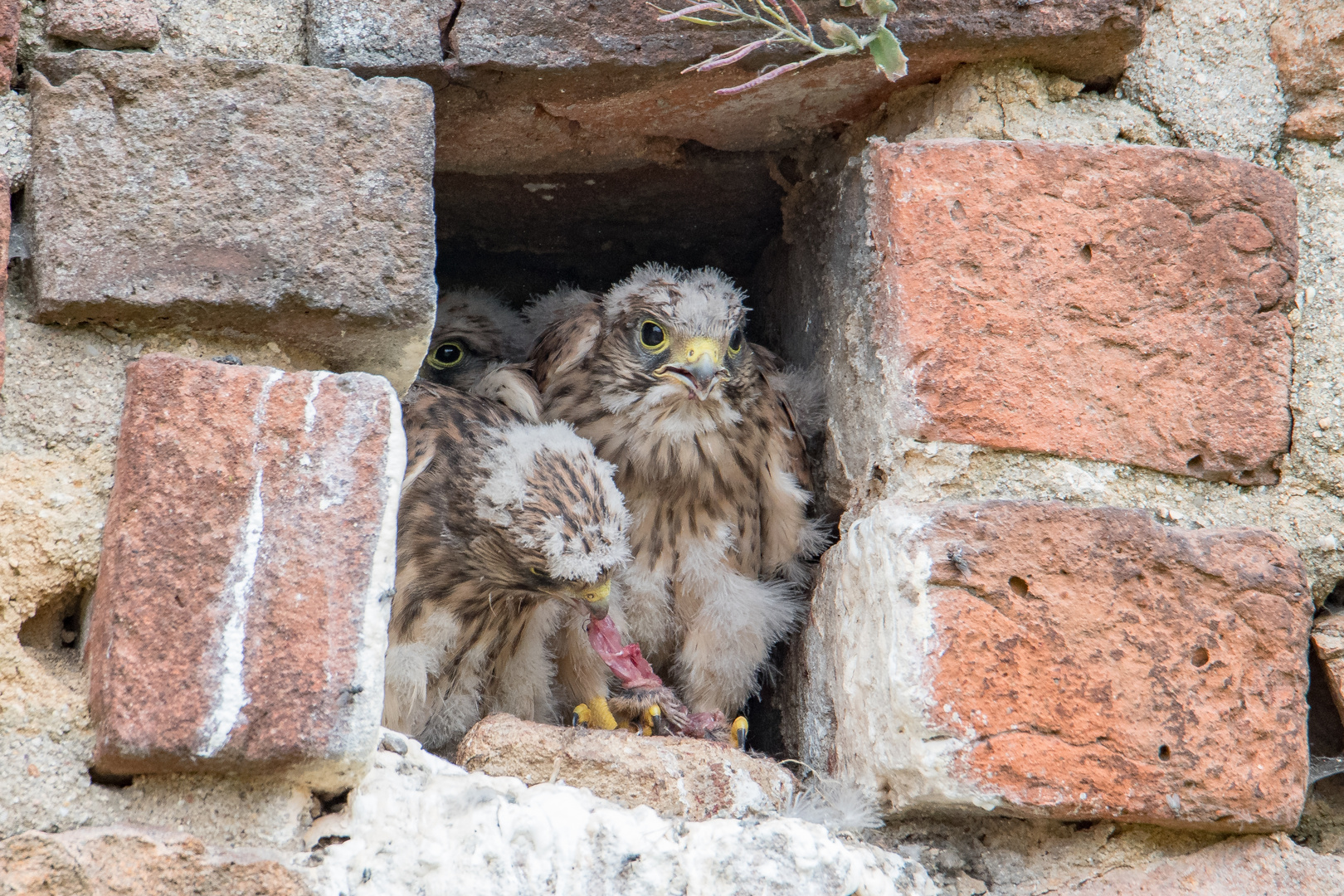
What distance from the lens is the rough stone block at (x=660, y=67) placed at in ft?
5.83

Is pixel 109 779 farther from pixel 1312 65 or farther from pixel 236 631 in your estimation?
pixel 1312 65

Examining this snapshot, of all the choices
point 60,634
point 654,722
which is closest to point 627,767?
point 654,722

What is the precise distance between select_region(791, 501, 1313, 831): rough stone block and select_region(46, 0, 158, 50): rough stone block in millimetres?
1198

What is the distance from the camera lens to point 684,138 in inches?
85.5

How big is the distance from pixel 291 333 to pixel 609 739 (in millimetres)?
727

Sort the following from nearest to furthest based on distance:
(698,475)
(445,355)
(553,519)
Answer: (553,519)
(698,475)
(445,355)

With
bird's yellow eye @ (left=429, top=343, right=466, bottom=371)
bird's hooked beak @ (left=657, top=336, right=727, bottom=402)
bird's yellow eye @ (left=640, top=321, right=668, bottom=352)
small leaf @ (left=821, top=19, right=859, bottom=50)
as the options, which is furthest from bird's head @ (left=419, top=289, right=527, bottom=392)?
small leaf @ (left=821, top=19, right=859, bottom=50)

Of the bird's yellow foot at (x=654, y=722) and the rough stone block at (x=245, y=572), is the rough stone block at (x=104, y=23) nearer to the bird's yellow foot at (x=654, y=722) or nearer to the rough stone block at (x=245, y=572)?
the rough stone block at (x=245, y=572)

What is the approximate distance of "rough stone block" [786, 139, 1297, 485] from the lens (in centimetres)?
176

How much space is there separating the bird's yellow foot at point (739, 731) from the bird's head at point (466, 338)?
1055 millimetres

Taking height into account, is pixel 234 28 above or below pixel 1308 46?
below

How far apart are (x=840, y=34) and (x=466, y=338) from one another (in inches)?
58.1

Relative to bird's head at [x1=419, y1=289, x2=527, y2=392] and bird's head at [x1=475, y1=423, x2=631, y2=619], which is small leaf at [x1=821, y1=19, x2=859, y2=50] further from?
bird's head at [x1=419, y1=289, x2=527, y2=392]

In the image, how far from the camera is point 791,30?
67.7 inches
